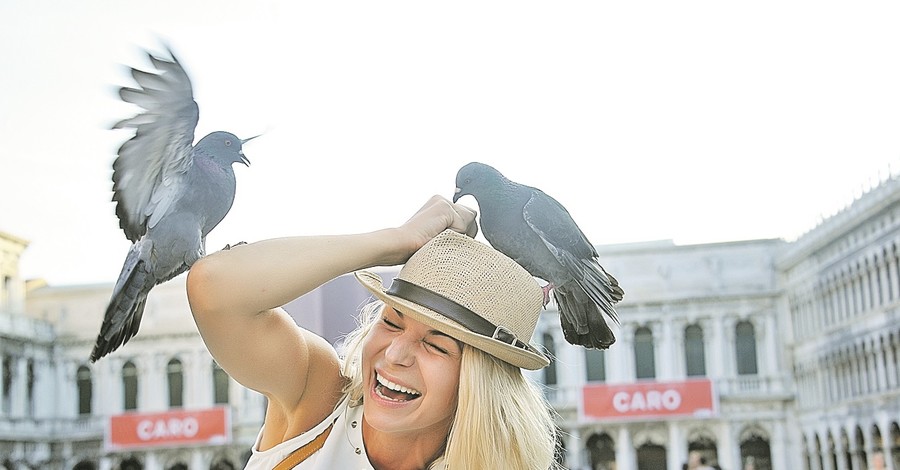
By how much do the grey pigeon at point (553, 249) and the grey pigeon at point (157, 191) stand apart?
247mm

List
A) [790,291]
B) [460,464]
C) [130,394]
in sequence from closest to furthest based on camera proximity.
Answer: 1. [460,464]
2. [790,291]
3. [130,394]

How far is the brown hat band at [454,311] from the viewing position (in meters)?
0.91

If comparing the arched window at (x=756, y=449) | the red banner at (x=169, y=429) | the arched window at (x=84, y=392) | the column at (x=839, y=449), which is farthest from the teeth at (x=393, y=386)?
the arched window at (x=84, y=392)

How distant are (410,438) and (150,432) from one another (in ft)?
48.4

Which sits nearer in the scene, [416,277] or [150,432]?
[416,277]

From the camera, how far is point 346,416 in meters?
0.98

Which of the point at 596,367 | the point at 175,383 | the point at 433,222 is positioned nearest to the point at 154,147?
the point at 433,222

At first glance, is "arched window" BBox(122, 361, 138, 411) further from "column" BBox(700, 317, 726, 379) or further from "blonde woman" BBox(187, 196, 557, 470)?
"blonde woman" BBox(187, 196, 557, 470)

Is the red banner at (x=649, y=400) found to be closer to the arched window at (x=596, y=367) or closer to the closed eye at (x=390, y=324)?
the arched window at (x=596, y=367)

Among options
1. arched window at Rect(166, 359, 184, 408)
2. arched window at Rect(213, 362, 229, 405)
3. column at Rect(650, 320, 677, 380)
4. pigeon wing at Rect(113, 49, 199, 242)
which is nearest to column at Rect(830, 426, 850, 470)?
column at Rect(650, 320, 677, 380)

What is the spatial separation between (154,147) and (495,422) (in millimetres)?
357

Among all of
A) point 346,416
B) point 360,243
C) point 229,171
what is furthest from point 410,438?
point 229,171

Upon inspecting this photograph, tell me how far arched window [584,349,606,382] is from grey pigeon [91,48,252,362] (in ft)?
47.0

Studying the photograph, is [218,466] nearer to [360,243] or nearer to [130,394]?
[130,394]
